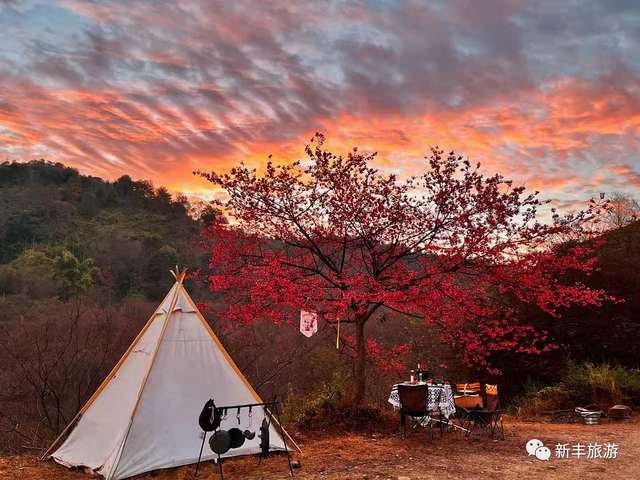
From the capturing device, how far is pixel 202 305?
318 inches

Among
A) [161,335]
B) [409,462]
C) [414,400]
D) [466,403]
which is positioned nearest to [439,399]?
[414,400]

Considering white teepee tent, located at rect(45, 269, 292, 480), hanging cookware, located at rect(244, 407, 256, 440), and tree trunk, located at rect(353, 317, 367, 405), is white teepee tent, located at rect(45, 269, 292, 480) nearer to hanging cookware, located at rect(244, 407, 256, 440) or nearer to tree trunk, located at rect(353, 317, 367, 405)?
hanging cookware, located at rect(244, 407, 256, 440)

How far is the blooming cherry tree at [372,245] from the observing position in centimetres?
708

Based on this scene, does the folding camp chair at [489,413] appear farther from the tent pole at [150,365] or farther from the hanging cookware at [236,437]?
the tent pole at [150,365]

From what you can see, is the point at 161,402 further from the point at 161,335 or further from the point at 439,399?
the point at 439,399

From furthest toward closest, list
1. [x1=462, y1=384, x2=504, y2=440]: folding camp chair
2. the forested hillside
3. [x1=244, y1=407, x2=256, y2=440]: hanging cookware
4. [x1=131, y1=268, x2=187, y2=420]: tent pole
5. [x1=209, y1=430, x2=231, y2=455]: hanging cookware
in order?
the forested hillside → [x1=462, y1=384, x2=504, y2=440]: folding camp chair → [x1=131, y1=268, x2=187, y2=420]: tent pole → [x1=244, y1=407, x2=256, y2=440]: hanging cookware → [x1=209, y1=430, x2=231, y2=455]: hanging cookware

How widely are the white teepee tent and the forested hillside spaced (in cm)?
1895

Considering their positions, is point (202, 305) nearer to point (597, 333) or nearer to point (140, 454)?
point (140, 454)

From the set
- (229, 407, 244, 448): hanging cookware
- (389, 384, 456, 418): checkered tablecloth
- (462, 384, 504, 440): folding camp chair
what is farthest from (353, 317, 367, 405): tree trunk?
(229, 407, 244, 448): hanging cookware

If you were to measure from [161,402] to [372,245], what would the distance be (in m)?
3.94

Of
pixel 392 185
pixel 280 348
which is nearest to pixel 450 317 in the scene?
pixel 392 185

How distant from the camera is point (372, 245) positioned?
313 inches

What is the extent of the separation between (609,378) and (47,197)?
3786cm

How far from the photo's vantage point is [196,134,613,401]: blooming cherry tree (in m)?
7.08
